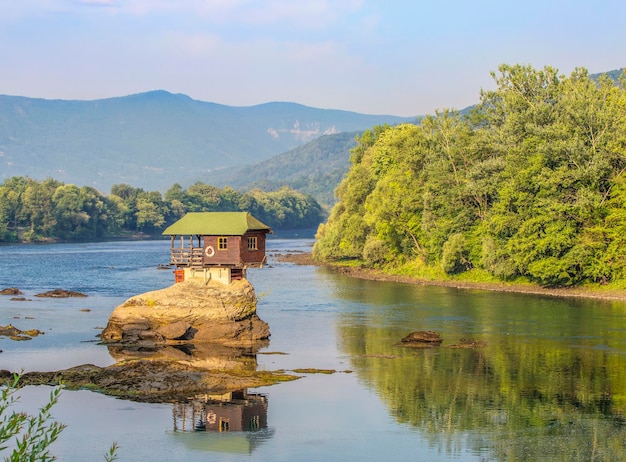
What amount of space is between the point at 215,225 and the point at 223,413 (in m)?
24.2

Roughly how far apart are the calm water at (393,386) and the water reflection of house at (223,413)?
0.30m

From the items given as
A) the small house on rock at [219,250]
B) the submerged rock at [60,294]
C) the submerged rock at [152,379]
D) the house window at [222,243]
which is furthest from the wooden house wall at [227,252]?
the submerged rock at [60,294]

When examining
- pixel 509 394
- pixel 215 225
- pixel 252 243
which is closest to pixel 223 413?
pixel 509 394

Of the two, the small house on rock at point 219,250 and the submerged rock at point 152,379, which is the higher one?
the small house on rock at point 219,250

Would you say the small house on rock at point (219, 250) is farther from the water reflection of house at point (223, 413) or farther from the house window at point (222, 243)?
the water reflection of house at point (223, 413)

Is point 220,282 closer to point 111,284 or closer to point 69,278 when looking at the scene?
point 111,284

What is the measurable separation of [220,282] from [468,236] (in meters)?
45.5

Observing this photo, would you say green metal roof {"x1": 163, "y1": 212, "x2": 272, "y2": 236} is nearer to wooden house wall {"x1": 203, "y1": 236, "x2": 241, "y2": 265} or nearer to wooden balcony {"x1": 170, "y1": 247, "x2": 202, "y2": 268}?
wooden house wall {"x1": 203, "y1": 236, "x2": 241, "y2": 265}

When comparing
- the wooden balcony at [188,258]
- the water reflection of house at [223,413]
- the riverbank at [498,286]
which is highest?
the wooden balcony at [188,258]

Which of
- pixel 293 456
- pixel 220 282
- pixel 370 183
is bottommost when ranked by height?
pixel 293 456

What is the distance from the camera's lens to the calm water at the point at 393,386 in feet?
123

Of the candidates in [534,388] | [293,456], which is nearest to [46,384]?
[293,456]

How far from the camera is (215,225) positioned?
211ft

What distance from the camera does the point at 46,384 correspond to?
4728cm
